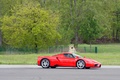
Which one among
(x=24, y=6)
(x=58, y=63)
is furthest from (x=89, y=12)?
(x=58, y=63)

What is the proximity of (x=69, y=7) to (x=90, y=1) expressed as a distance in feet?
16.3

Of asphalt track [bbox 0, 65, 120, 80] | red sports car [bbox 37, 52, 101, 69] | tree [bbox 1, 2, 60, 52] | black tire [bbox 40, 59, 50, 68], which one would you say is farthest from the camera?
tree [bbox 1, 2, 60, 52]

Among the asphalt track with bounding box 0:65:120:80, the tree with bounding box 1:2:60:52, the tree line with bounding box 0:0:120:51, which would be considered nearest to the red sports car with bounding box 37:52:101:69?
the asphalt track with bounding box 0:65:120:80

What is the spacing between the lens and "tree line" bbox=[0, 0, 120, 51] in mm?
49969

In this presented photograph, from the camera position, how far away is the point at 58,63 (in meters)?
22.1

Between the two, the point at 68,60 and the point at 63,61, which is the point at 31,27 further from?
the point at 68,60

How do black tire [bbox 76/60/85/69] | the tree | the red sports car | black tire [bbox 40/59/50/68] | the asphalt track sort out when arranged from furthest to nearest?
the tree < black tire [bbox 40/59/50/68] < the red sports car < black tire [bbox 76/60/85/69] < the asphalt track

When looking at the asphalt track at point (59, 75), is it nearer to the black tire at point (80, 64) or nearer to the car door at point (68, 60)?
the black tire at point (80, 64)

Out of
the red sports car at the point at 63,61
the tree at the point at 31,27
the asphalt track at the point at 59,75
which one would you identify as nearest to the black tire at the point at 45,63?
the red sports car at the point at 63,61

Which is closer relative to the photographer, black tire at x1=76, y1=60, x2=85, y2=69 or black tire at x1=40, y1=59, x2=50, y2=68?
black tire at x1=76, y1=60, x2=85, y2=69

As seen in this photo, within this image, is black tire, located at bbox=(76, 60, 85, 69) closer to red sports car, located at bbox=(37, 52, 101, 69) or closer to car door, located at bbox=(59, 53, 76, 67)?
red sports car, located at bbox=(37, 52, 101, 69)

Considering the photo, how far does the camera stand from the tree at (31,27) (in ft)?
162

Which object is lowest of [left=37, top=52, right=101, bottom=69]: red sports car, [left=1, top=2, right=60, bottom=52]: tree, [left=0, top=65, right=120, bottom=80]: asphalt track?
[left=0, top=65, right=120, bottom=80]: asphalt track

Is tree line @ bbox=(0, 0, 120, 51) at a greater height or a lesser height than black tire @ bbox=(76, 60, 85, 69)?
greater
